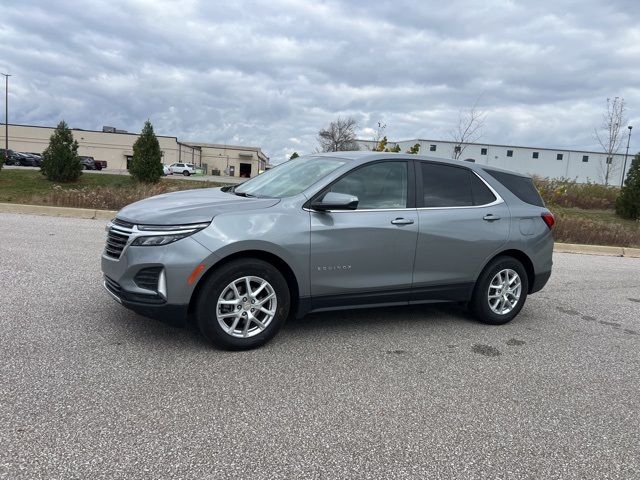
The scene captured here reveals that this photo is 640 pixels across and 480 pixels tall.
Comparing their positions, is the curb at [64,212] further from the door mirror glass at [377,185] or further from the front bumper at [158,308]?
the door mirror glass at [377,185]

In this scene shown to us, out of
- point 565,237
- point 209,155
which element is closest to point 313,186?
point 565,237

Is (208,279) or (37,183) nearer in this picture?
(208,279)

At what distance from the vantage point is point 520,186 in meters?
5.72

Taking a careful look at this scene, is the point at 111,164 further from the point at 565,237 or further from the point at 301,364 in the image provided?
the point at 301,364

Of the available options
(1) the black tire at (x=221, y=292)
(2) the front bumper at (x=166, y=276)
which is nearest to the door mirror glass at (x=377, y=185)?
(1) the black tire at (x=221, y=292)

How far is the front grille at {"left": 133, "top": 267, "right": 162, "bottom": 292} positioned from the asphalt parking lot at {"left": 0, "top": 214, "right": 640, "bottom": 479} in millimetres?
559

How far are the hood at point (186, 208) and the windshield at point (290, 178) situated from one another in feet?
0.96

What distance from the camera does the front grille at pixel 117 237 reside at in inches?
157

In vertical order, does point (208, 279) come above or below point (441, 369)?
above

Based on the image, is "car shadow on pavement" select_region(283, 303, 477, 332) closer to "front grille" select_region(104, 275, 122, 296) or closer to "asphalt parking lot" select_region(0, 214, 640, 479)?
"asphalt parking lot" select_region(0, 214, 640, 479)

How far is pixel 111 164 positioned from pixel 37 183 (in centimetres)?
5574

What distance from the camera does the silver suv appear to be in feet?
12.7

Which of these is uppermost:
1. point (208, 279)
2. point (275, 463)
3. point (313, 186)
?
point (313, 186)

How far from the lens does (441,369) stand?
4082 mm
